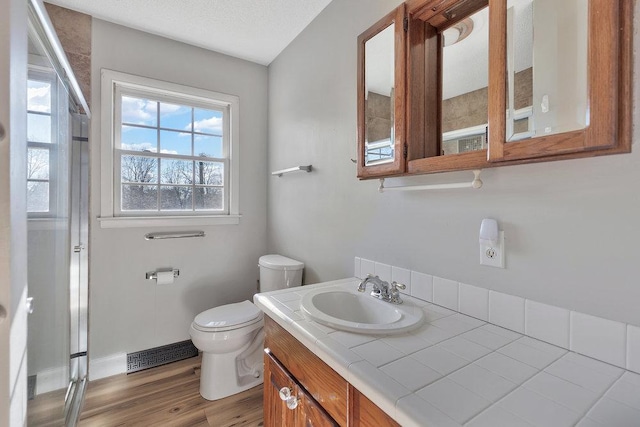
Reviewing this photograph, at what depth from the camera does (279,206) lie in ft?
7.80

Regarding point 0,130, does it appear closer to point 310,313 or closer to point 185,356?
point 310,313

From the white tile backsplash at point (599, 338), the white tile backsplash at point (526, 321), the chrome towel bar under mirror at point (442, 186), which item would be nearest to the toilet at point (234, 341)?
the chrome towel bar under mirror at point (442, 186)

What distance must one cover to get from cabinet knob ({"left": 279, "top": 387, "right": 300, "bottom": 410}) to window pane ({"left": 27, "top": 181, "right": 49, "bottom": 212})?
3.45 ft

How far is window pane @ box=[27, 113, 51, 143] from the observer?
3.23 feet

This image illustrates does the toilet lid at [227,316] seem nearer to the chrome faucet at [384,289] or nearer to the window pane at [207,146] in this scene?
the chrome faucet at [384,289]

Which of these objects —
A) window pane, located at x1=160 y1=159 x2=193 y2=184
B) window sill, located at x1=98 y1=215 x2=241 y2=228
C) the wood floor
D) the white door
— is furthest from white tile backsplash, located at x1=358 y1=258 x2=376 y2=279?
window pane, located at x1=160 y1=159 x2=193 y2=184

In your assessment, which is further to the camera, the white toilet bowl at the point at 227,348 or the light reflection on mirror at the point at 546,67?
the white toilet bowl at the point at 227,348

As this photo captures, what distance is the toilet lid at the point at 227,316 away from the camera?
1764mm

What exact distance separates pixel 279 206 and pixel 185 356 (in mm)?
1392

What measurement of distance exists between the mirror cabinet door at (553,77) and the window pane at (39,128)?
4.85 ft

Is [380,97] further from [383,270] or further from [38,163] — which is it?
[38,163]

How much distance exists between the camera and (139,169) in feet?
7.06

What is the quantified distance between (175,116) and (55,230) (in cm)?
125

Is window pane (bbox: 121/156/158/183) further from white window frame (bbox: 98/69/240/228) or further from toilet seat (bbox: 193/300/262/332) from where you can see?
toilet seat (bbox: 193/300/262/332)
